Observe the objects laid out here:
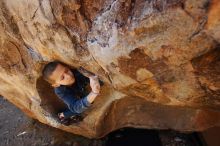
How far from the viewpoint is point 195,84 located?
168cm

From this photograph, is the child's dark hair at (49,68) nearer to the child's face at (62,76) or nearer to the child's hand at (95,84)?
the child's face at (62,76)

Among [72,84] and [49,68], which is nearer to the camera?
Answer: [49,68]

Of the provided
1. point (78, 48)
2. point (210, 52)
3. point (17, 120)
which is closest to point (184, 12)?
point (210, 52)

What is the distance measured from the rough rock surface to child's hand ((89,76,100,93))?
159mm

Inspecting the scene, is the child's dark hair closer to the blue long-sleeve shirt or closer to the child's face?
the child's face

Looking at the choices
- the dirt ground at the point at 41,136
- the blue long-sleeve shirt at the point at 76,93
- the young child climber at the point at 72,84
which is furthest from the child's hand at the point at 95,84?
the dirt ground at the point at 41,136

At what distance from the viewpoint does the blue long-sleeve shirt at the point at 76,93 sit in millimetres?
2512

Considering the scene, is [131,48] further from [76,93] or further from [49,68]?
[76,93]

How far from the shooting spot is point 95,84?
2314mm

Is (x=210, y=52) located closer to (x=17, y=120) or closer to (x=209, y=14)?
(x=209, y=14)

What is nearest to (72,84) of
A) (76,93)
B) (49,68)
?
(76,93)

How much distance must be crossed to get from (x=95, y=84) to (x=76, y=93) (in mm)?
331

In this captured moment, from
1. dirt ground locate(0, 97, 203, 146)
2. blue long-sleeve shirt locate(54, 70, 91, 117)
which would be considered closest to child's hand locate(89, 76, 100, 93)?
blue long-sleeve shirt locate(54, 70, 91, 117)

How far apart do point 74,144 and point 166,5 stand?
2028mm
